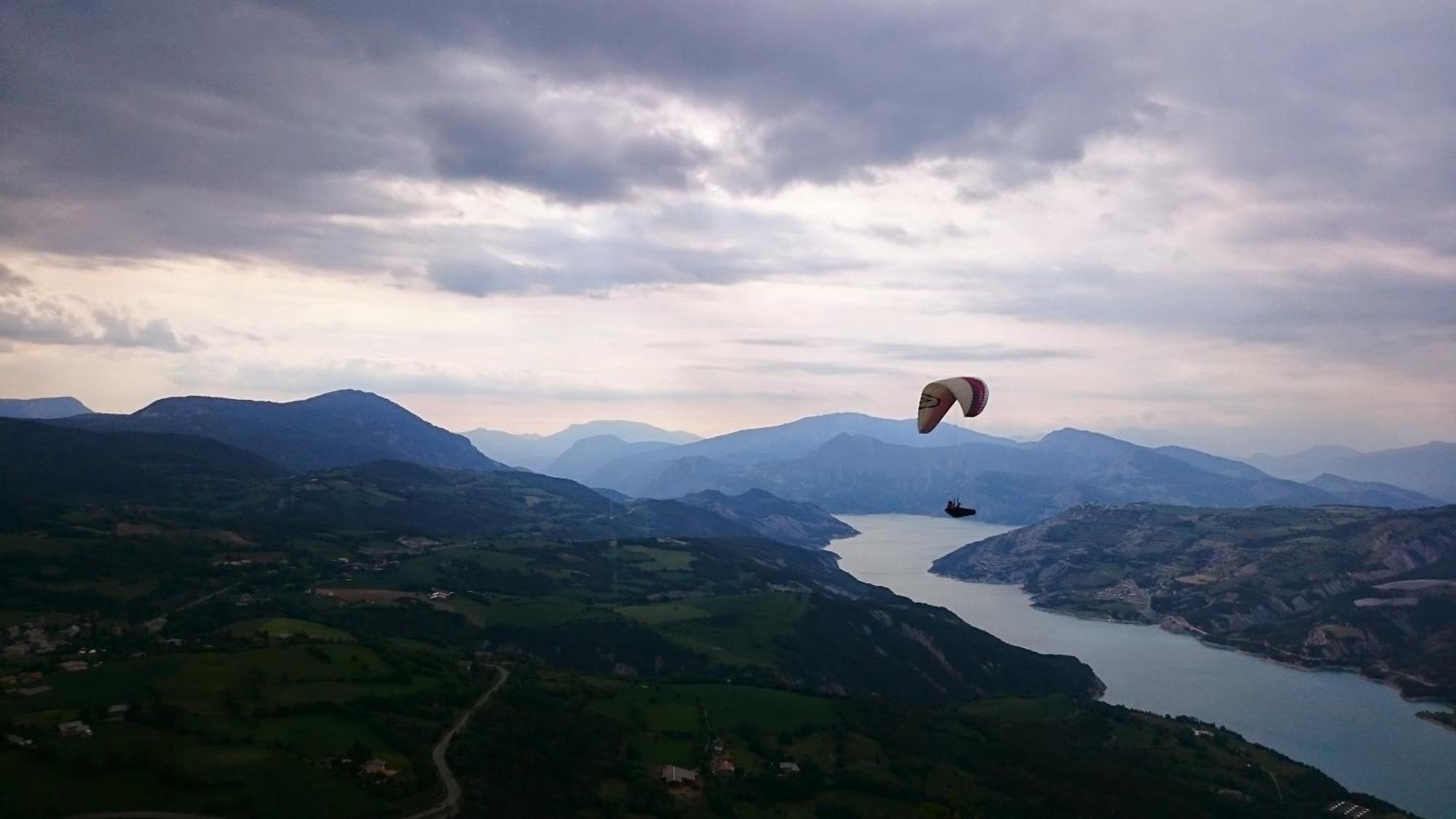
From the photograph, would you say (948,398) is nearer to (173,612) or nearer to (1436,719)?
(173,612)

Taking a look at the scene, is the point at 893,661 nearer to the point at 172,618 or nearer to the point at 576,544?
the point at 576,544

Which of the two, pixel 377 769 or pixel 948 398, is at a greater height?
pixel 948 398

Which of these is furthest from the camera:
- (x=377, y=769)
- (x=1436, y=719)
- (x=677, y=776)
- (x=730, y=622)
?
(x=730, y=622)

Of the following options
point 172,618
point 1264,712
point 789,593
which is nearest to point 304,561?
point 172,618

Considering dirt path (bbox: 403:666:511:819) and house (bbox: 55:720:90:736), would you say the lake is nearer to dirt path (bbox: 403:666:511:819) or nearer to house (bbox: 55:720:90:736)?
dirt path (bbox: 403:666:511:819)

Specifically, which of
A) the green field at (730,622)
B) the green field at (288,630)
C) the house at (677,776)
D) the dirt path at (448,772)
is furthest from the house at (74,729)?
the green field at (730,622)

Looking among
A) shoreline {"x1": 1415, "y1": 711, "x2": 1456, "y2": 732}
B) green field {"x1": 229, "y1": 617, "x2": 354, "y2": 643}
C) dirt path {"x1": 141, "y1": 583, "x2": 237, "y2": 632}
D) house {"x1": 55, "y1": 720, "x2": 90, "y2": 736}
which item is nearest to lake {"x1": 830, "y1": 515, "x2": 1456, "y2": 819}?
shoreline {"x1": 1415, "y1": 711, "x2": 1456, "y2": 732}

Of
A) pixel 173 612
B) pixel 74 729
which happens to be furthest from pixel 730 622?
pixel 74 729
